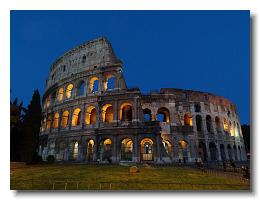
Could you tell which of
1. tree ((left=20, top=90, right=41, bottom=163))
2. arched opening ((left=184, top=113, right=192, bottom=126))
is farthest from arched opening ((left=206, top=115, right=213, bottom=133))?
tree ((left=20, top=90, right=41, bottom=163))

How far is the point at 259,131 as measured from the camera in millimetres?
8359

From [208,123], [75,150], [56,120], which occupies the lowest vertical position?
[75,150]

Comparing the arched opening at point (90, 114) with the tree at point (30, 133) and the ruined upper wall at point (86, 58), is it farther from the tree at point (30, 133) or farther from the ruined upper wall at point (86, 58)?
the tree at point (30, 133)

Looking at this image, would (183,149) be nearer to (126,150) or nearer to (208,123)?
(126,150)

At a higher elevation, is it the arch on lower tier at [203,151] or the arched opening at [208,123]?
the arched opening at [208,123]

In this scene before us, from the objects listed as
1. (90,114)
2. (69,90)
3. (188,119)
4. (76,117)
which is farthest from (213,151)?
(69,90)

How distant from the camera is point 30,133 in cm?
2016

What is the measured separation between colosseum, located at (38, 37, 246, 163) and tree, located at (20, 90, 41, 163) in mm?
5622

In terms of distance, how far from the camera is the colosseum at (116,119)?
23.1 m

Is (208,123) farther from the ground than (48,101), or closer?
closer

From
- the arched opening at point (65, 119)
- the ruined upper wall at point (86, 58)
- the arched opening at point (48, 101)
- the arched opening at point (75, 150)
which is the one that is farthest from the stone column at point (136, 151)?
the arched opening at point (48, 101)

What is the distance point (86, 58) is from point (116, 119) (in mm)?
11203

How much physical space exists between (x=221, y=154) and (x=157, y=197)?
28.3 m
